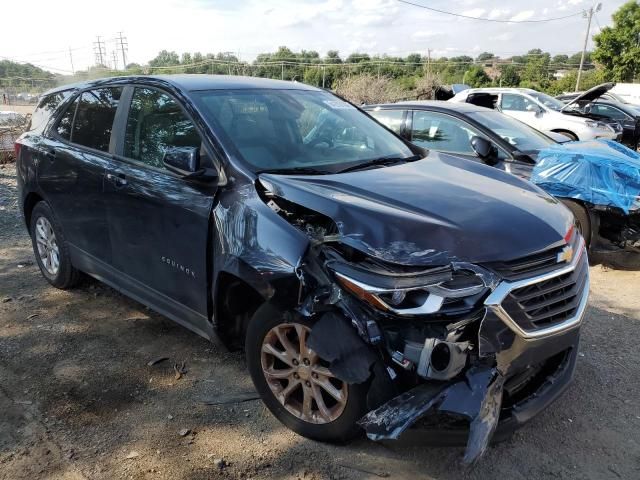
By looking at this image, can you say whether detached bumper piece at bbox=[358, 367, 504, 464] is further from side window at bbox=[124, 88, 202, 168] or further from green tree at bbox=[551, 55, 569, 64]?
green tree at bbox=[551, 55, 569, 64]

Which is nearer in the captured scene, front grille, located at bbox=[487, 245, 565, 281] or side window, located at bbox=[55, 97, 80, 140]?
front grille, located at bbox=[487, 245, 565, 281]

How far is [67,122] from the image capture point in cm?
443

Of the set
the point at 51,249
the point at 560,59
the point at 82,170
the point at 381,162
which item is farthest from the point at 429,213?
the point at 560,59

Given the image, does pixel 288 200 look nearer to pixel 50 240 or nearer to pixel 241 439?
pixel 241 439

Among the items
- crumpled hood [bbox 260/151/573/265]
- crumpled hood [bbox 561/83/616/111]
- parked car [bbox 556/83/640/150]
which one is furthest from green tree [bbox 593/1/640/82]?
crumpled hood [bbox 260/151/573/265]

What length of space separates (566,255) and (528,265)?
0.33 meters

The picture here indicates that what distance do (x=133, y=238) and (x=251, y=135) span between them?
42.3 inches

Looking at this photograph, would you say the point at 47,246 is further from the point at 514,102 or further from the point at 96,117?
the point at 514,102

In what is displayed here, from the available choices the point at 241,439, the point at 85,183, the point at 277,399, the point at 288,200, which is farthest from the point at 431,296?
the point at 85,183

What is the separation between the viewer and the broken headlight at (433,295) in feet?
7.39

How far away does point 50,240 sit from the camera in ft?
15.6

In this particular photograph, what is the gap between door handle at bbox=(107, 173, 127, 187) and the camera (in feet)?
11.7

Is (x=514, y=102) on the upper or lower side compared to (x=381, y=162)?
lower

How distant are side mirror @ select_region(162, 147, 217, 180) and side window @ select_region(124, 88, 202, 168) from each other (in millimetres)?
192
